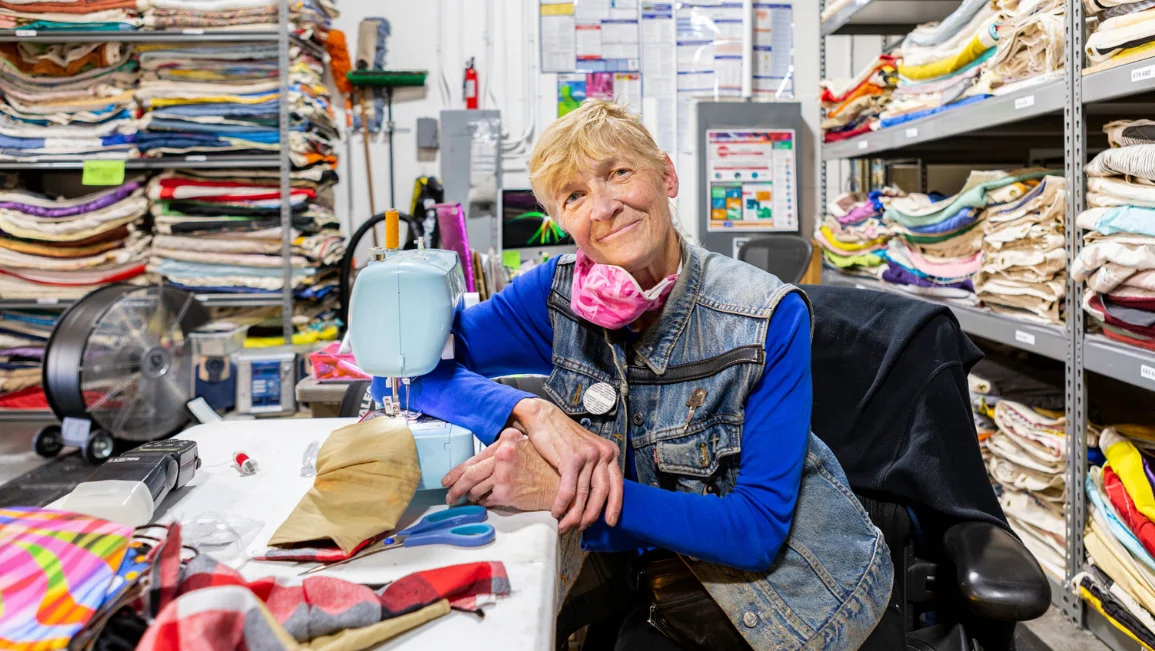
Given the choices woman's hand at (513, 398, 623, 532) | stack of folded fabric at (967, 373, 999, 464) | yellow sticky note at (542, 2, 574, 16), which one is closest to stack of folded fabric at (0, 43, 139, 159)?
yellow sticky note at (542, 2, 574, 16)

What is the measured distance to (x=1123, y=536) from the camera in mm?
1836

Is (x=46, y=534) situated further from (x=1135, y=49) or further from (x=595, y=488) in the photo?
(x=1135, y=49)

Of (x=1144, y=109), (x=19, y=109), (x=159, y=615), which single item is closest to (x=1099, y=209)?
(x=1144, y=109)

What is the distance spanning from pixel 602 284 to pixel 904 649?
26.3 inches

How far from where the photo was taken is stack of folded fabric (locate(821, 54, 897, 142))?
3039mm

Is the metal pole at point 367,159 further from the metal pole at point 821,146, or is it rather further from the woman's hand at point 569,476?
the woman's hand at point 569,476

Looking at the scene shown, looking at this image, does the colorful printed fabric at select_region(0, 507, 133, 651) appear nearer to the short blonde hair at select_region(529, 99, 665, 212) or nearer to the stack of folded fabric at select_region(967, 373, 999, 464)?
the short blonde hair at select_region(529, 99, 665, 212)

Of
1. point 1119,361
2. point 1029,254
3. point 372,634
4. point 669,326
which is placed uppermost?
point 1029,254

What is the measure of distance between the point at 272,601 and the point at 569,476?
398 millimetres

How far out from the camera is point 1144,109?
2279 mm

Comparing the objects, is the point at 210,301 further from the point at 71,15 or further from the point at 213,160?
the point at 71,15

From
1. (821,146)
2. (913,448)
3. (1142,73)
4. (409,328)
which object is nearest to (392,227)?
(409,328)

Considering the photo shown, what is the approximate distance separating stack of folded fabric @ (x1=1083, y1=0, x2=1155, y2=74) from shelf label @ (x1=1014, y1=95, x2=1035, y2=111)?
161 mm

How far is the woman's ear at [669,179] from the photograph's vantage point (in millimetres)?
1287
